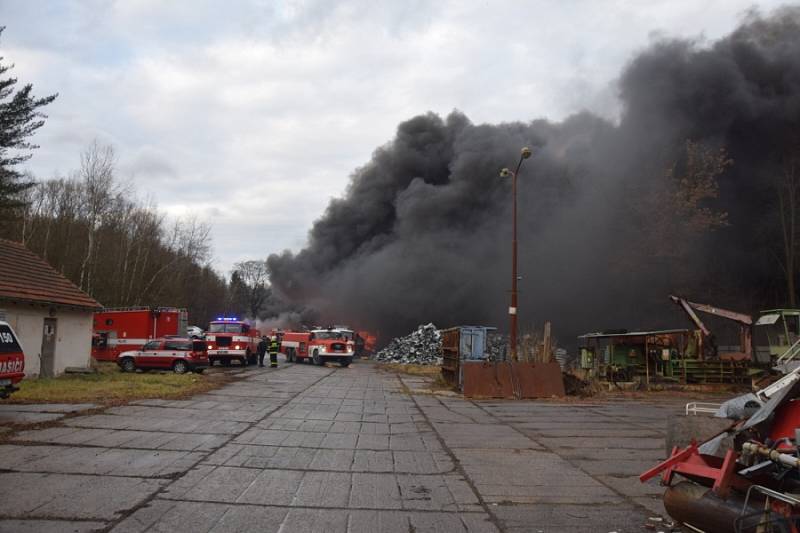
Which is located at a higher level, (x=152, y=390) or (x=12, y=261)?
(x=12, y=261)

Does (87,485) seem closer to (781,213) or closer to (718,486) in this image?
(718,486)

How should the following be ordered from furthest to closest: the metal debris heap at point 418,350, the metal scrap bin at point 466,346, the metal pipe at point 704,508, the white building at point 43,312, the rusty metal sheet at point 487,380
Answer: the metal debris heap at point 418,350
the metal scrap bin at point 466,346
the rusty metal sheet at point 487,380
the white building at point 43,312
the metal pipe at point 704,508

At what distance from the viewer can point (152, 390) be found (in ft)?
47.9

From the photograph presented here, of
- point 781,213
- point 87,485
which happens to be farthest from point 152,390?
point 781,213

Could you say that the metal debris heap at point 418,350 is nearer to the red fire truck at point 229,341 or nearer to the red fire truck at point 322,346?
the red fire truck at point 322,346

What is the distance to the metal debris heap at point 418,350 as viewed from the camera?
34.1m

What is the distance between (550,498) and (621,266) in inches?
1233

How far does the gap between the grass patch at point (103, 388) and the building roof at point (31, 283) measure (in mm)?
2258

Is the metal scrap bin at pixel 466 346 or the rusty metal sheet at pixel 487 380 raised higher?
the metal scrap bin at pixel 466 346

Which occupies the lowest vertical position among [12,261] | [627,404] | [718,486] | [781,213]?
[627,404]

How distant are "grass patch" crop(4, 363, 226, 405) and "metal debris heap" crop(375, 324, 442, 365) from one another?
16654 mm

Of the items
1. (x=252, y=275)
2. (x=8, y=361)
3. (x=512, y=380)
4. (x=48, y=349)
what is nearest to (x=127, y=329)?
(x=48, y=349)

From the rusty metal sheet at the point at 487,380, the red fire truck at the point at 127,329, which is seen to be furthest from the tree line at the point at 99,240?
the rusty metal sheet at the point at 487,380

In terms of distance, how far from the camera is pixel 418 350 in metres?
35.1
